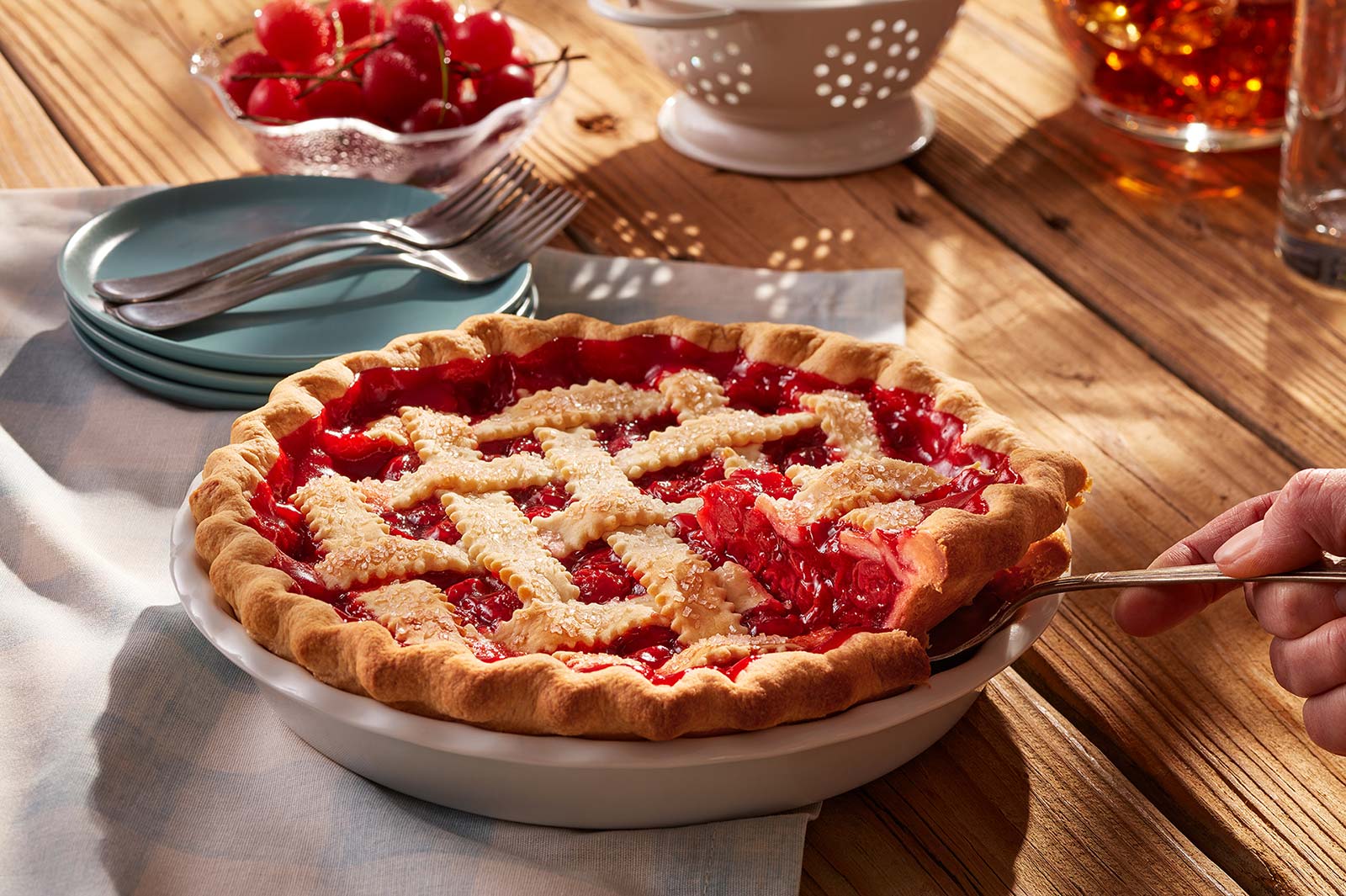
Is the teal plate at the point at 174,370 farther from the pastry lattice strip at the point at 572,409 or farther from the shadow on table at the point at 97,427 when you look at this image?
the pastry lattice strip at the point at 572,409

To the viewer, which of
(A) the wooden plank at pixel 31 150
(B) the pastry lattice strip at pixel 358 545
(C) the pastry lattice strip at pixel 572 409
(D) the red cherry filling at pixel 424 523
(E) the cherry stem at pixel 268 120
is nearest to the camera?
(B) the pastry lattice strip at pixel 358 545

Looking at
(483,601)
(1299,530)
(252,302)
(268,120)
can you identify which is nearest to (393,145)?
(268,120)

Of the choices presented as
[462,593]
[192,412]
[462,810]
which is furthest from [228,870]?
[192,412]

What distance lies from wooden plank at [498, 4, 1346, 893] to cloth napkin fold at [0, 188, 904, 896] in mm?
461

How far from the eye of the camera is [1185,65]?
256 cm

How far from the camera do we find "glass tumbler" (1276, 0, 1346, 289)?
2189 mm

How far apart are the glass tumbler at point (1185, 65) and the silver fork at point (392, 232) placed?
1203 mm

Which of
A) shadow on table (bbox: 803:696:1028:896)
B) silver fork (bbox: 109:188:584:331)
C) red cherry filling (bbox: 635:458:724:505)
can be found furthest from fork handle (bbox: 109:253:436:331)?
shadow on table (bbox: 803:696:1028:896)

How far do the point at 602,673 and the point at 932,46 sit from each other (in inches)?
67.5

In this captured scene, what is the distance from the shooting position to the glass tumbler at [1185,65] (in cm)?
250

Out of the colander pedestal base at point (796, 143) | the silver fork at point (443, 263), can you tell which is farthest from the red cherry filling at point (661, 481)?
the colander pedestal base at point (796, 143)

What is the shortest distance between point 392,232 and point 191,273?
32 cm

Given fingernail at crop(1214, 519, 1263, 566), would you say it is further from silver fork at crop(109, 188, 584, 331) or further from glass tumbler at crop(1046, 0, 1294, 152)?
glass tumbler at crop(1046, 0, 1294, 152)

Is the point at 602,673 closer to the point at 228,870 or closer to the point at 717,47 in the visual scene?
the point at 228,870
